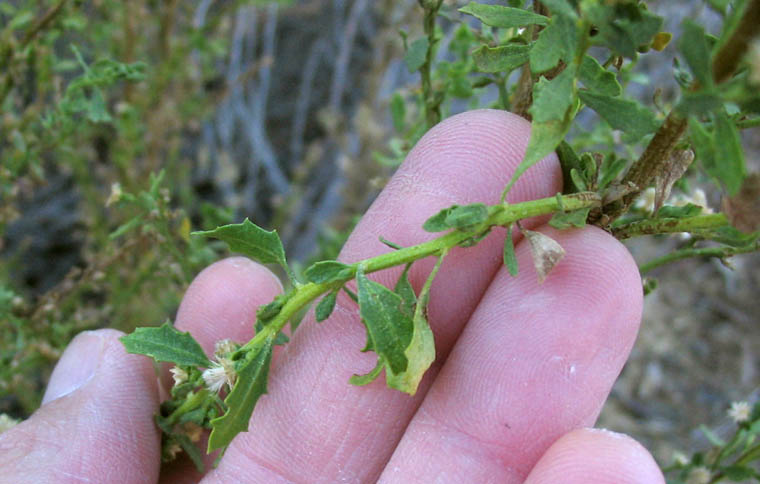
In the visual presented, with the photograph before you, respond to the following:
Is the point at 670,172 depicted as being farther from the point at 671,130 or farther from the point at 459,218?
the point at 459,218

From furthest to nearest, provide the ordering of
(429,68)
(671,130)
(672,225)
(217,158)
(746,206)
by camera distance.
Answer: (217,158) → (429,68) → (672,225) → (671,130) → (746,206)

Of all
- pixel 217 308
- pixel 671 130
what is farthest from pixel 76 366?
pixel 671 130

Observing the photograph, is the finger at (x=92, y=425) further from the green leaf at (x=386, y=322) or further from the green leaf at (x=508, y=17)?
the green leaf at (x=508, y=17)

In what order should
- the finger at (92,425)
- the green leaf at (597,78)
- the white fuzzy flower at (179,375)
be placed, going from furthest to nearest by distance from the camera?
the finger at (92,425) < the white fuzzy flower at (179,375) < the green leaf at (597,78)

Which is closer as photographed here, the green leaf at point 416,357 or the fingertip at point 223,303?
the green leaf at point 416,357

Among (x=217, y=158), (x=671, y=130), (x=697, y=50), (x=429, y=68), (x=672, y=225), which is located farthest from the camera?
(x=217, y=158)

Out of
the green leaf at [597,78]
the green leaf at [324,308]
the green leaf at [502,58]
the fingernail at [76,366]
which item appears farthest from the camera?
the fingernail at [76,366]

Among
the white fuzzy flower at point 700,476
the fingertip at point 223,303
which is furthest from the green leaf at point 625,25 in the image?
the white fuzzy flower at point 700,476

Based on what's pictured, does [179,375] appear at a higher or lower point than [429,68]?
lower
